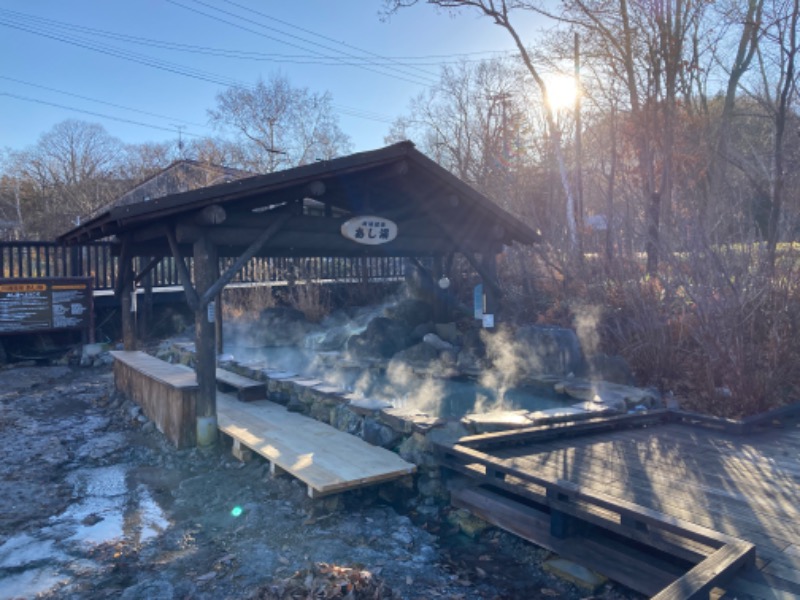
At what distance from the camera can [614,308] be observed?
376 inches

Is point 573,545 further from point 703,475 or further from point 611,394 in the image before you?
point 611,394

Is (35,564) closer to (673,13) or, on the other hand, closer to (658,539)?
(658,539)

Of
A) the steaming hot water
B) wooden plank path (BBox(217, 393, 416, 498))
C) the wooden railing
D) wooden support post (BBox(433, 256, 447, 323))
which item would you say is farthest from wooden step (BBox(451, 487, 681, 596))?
the wooden railing

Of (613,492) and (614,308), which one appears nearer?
(613,492)

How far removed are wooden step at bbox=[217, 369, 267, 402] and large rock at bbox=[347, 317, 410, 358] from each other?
3.07 metres

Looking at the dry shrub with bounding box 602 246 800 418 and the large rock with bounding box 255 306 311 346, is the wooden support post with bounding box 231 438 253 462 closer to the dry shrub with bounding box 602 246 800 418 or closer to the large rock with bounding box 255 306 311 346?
the dry shrub with bounding box 602 246 800 418

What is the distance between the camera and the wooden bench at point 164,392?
6.87m

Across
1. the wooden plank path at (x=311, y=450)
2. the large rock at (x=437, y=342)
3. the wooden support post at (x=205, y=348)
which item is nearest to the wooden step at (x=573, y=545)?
the wooden plank path at (x=311, y=450)

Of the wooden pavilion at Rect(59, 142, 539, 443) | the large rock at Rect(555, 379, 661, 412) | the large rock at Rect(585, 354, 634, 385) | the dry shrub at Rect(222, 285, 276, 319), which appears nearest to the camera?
the wooden pavilion at Rect(59, 142, 539, 443)

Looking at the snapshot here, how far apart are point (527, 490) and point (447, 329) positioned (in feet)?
25.2

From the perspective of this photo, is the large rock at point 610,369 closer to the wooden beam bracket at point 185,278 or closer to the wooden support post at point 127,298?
the wooden beam bracket at point 185,278

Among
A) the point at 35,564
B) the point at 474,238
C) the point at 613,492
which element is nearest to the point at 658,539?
the point at 613,492

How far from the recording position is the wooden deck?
10.9 feet

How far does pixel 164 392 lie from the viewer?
24.5 ft
